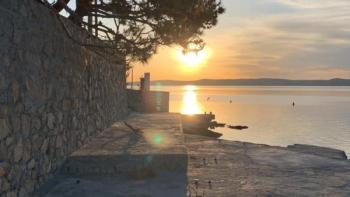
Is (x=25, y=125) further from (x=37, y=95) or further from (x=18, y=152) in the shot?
(x=37, y=95)

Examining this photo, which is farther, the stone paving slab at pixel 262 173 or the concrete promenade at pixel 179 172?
the stone paving slab at pixel 262 173

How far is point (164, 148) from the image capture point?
8234 millimetres

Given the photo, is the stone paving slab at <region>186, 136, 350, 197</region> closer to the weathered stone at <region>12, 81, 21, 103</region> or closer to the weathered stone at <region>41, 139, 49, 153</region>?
the weathered stone at <region>41, 139, 49, 153</region>

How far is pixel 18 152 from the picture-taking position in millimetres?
5367

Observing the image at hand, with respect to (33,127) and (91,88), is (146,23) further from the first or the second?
(33,127)

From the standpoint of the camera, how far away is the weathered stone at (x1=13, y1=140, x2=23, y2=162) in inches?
207

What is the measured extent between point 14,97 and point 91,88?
4568mm

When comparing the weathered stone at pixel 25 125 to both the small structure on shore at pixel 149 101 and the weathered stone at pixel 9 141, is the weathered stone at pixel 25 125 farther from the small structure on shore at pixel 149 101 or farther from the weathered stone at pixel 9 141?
the small structure on shore at pixel 149 101

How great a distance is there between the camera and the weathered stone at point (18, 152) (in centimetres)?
526

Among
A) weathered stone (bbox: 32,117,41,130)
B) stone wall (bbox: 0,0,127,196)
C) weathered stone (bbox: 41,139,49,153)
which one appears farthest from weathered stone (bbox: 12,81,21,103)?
weathered stone (bbox: 41,139,49,153)

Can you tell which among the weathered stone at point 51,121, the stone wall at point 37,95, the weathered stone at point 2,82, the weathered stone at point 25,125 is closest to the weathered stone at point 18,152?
the stone wall at point 37,95

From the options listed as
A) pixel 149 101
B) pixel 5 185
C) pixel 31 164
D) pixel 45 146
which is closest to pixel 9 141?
pixel 5 185

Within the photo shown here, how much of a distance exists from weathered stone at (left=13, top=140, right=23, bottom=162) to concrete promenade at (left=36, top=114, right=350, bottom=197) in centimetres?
88

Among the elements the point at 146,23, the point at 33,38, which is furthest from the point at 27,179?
the point at 146,23
